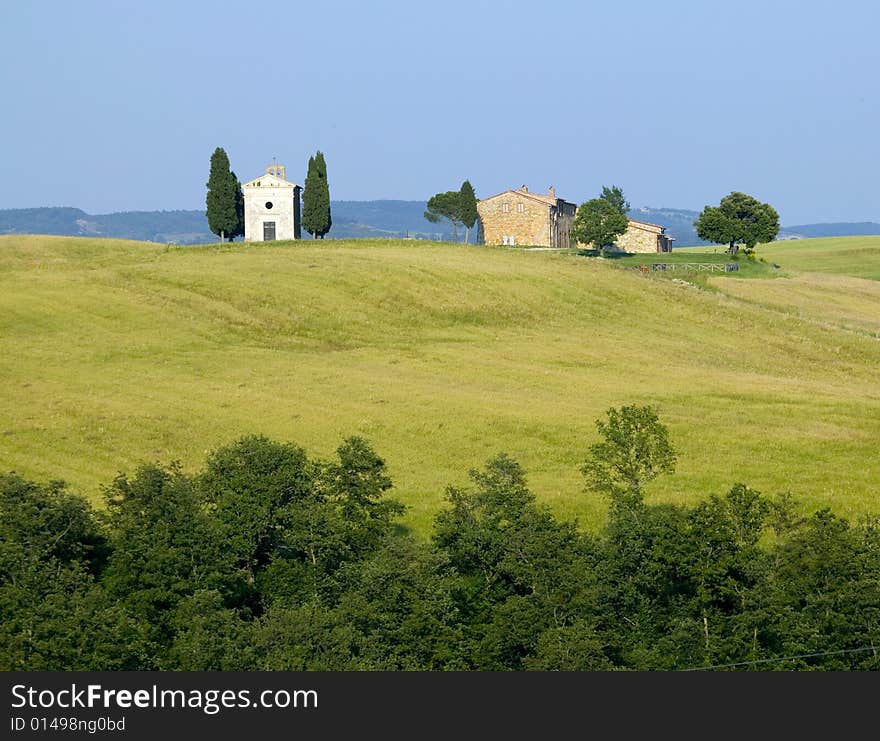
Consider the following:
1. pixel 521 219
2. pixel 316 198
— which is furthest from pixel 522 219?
pixel 316 198

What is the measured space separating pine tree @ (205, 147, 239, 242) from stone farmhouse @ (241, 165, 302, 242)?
161 centimetres

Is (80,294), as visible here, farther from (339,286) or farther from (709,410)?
(709,410)

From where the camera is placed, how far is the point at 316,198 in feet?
390

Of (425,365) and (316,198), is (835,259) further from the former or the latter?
(425,365)

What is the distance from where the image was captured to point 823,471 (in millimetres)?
49781

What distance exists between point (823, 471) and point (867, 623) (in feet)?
61.1

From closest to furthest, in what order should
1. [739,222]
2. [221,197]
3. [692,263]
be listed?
1. [221,197]
2. [692,263]
3. [739,222]

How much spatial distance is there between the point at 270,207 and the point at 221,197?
14.4ft

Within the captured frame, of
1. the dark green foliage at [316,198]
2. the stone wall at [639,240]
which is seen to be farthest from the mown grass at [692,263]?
the dark green foliage at [316,198]

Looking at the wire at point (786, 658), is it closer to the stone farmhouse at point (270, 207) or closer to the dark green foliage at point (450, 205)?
the stone farmhouse at point (270, 207)

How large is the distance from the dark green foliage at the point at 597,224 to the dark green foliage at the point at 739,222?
43.6 ft

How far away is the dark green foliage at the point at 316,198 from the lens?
118625mm

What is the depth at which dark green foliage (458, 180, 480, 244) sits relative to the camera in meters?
144

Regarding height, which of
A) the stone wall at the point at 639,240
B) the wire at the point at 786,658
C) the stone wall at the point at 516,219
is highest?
the stone wall at the point at 516,219
